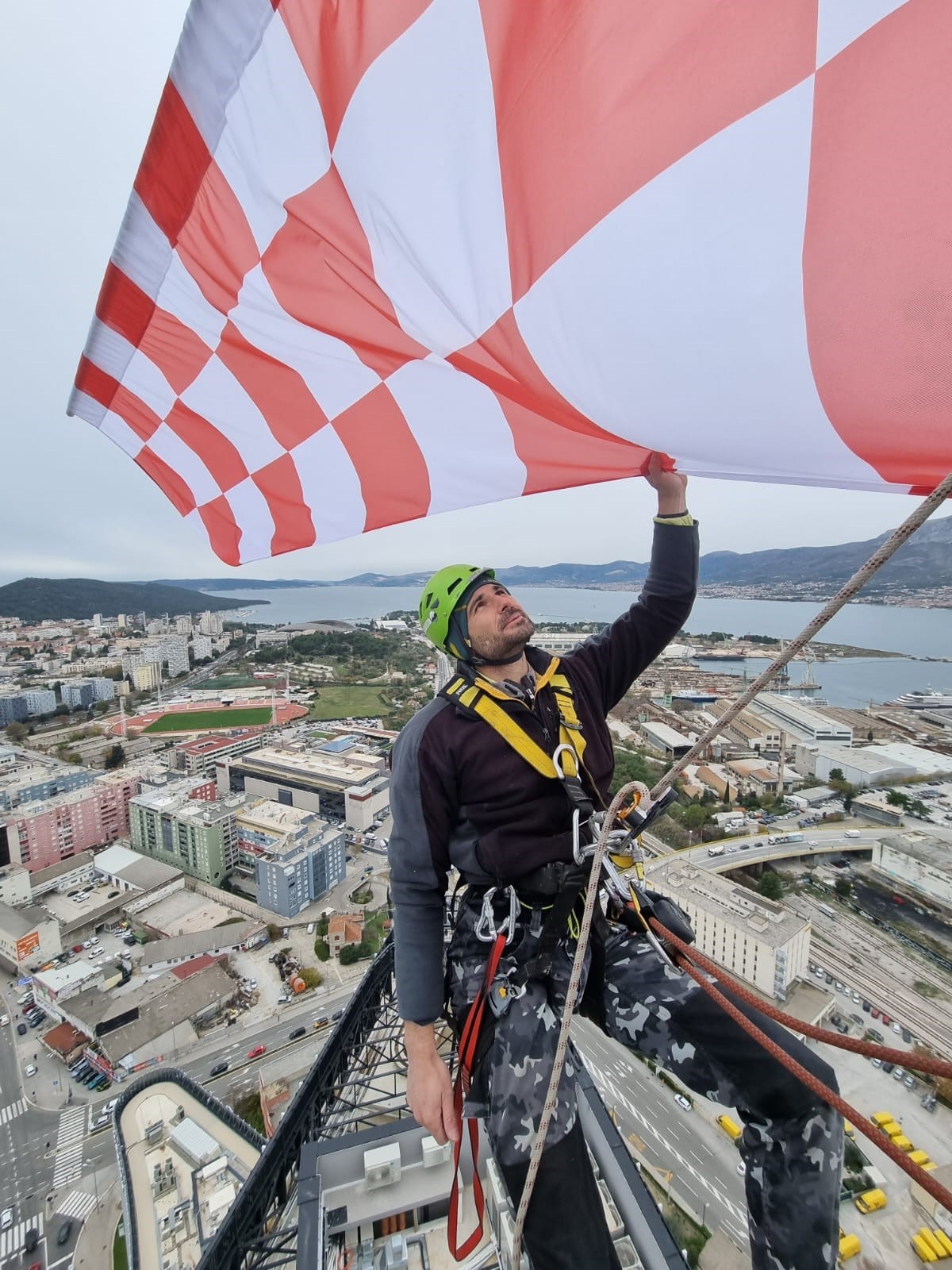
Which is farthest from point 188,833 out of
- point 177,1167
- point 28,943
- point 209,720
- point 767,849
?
point 767,849

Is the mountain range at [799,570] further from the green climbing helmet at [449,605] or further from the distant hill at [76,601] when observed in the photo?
the distant hill at [76,601]

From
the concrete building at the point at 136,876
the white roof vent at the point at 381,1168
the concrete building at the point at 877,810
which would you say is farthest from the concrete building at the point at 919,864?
the concrete building at the point at 136,876

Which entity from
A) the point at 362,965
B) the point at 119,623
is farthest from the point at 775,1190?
the point at 119,623

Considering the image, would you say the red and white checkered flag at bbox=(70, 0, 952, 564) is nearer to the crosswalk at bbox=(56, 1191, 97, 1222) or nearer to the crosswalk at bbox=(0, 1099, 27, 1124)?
the crosswalk at bbox=(56, 1191, 97, 1222)

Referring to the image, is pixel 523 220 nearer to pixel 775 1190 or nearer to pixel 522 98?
pixel 522 98

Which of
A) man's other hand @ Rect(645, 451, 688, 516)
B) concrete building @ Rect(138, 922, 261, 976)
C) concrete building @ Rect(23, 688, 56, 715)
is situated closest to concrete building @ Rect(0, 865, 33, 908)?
concrete building @ Rect(138, 922, 261, 976)
